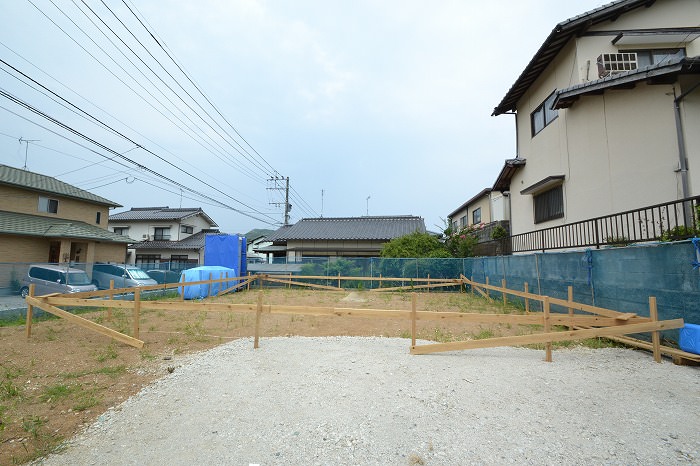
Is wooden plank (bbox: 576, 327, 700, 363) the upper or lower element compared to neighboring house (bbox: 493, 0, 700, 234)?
lower

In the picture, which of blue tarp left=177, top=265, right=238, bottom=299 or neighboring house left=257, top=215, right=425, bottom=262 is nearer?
blue tarp left=177, top=265, right=238, bottom=299

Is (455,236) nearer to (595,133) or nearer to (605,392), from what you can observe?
(595,133)

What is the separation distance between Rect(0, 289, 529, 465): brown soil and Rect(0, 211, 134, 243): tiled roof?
1176 cm

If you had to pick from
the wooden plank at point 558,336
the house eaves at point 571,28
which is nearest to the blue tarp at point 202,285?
the wooden plank at point 558,336

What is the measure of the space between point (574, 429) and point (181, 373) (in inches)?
196

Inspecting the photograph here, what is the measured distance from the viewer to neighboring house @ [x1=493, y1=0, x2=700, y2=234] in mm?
7664

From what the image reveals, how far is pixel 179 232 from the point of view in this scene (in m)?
31.4

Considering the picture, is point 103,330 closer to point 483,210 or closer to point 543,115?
point 543,115

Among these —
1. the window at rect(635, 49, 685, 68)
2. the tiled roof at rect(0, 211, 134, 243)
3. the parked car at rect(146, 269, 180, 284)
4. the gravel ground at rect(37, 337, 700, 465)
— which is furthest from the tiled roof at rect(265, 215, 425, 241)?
the gravel ground at rect(37, 337, 700, 465)

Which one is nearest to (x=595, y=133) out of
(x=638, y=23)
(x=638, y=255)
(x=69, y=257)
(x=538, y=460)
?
(x=638, y=23)

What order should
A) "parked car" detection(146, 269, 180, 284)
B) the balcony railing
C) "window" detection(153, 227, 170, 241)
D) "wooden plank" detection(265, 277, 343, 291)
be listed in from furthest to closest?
"window" detection(153, 227, 170, 241) < "wooden plank" detection(265, 277, 343, 291) < "parked car" detection(146, 269, 180, 284) < the balcony railing

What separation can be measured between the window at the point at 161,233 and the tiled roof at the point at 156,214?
113 centimetres

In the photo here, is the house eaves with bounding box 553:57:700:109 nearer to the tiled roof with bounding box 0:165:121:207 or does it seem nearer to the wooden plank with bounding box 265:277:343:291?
the wooden plank with bounding box 265:277:343:291

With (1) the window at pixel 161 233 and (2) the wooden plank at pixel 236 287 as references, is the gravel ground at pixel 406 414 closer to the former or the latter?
(2) the wooden plank at pixel 236 287
